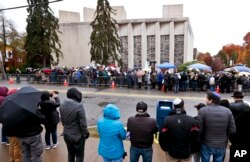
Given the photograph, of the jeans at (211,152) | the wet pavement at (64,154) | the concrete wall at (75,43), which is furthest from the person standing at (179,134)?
the concrete wall at (75,43)

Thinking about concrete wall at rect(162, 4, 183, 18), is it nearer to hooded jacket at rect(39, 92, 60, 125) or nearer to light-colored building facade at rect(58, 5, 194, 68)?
light-colored building facade at rect(58, 5, 194, 68)

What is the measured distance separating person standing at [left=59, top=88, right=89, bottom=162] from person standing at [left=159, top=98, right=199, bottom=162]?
1.69 m

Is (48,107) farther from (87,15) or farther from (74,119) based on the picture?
(87,15)

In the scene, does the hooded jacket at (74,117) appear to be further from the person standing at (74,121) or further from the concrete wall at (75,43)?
the concrete wall at (75,43)

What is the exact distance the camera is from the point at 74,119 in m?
4.84

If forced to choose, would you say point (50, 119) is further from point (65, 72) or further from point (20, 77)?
point (20, 77)

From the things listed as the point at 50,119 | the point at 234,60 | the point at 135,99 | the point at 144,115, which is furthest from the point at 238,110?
the point at 234,60

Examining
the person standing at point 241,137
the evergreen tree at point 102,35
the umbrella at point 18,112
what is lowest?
the person standing at point 241,137

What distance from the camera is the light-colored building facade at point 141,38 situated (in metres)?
43.9

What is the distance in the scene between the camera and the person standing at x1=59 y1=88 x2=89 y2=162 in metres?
4.82

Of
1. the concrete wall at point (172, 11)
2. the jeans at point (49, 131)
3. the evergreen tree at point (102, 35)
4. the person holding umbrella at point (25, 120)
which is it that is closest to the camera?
the person holding umbrella at point (25, 120)

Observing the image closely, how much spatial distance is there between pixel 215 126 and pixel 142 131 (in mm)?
1338

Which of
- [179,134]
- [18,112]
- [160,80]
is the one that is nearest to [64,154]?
[18,112]

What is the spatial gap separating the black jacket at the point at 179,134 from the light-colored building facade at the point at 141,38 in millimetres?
39307
